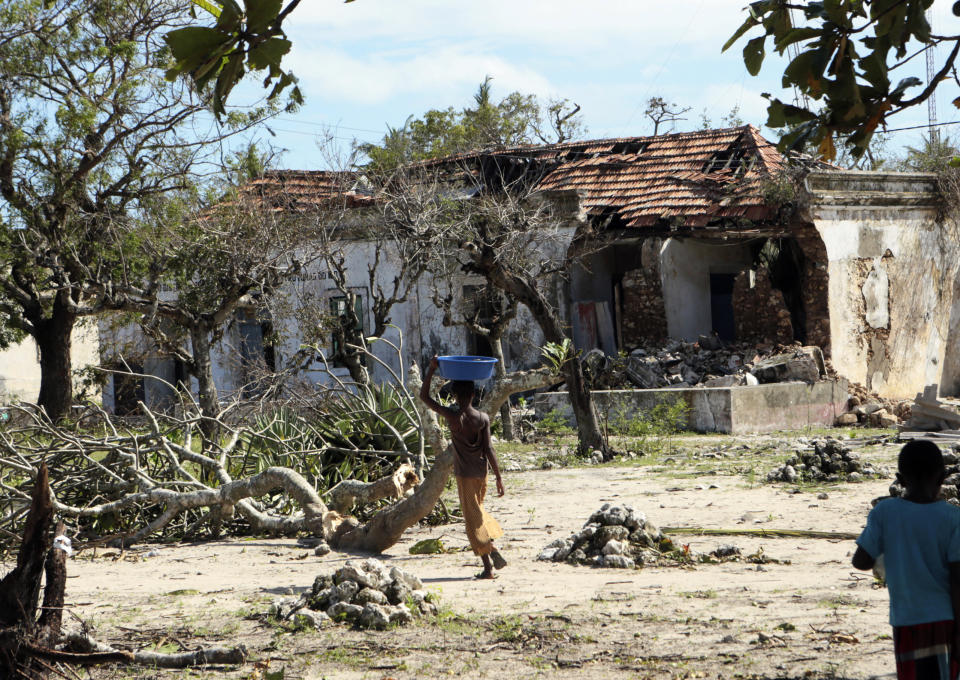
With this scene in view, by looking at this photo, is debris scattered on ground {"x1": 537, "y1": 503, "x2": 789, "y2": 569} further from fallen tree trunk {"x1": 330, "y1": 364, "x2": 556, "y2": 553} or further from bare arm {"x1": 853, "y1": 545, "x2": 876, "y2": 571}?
bare arm {"x1": 853, "y1": 545, "x2": 876, "y2": 571}

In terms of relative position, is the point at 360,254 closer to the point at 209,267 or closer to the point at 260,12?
the point at 209,267

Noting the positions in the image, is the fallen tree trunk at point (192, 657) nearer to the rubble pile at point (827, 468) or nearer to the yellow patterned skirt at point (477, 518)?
the yellow patterned skirt at point (477, 518)

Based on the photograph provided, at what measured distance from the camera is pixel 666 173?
24.0 m

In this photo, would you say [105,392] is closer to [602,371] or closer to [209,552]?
[602,371]

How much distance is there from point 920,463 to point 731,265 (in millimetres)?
20768

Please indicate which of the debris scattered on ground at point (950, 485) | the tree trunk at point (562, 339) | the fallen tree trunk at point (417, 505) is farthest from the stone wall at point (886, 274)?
the fallen tree trunk at point (417, 505)

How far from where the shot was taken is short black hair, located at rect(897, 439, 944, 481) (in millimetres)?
3695

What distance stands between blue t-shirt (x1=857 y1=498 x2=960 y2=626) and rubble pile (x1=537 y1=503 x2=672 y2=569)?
415cm

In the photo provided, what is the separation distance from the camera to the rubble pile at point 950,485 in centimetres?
871

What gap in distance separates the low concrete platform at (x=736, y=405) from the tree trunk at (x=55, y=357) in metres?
9.11

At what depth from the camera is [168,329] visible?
943 inches

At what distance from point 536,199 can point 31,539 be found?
18982 millimetres

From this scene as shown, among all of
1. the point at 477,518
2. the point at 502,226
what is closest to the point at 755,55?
the point at 477,518

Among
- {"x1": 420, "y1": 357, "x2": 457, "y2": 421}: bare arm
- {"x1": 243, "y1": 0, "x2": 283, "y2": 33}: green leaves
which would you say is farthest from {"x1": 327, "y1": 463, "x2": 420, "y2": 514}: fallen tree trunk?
{"x1": 243, "y1": 0, "x2": 283, "y2": 33}: green leaves
